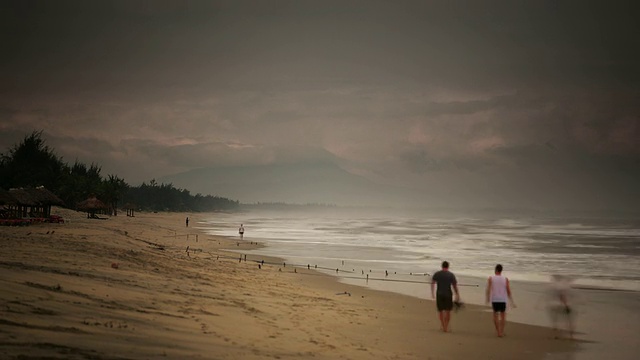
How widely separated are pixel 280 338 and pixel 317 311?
14.8ft

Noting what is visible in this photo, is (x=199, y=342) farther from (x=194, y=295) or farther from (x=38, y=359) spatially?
(x=194, y=295)

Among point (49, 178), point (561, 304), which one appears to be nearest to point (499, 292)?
point (561, 304)

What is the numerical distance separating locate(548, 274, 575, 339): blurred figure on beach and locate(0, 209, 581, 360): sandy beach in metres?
0.61

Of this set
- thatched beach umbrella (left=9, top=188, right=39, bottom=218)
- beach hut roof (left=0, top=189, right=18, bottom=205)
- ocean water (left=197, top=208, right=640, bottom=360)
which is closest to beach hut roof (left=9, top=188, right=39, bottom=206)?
thatched beach umbrella (left=9, top=188, right=39, bottom=218)

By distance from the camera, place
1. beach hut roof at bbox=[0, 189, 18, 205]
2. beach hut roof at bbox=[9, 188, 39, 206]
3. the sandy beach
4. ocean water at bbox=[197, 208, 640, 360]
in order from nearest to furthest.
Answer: the sandy beach, ocean water at bbox=[197, 208, 640, 360], beach hut roof at bbox=[0, 189, 18, 205], beach hut roof at bbox=[9, 188, 39, 206]

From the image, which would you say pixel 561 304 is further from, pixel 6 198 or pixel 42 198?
pixel 42 198

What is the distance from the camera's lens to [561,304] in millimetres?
14719

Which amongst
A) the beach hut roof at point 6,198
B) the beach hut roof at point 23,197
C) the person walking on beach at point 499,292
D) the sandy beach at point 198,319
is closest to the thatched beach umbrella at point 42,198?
the beach hut roof at point 23,197

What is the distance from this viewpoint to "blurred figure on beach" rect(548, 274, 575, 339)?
14.6 metres

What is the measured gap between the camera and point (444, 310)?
14195mm

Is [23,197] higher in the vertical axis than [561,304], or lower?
higher

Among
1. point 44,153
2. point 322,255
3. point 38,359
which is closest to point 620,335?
point 38,359

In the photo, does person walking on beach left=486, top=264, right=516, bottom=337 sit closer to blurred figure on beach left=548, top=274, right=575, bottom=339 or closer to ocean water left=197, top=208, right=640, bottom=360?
ocean water left=197, top=208, right=640, bottom=360

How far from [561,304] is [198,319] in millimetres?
10802
